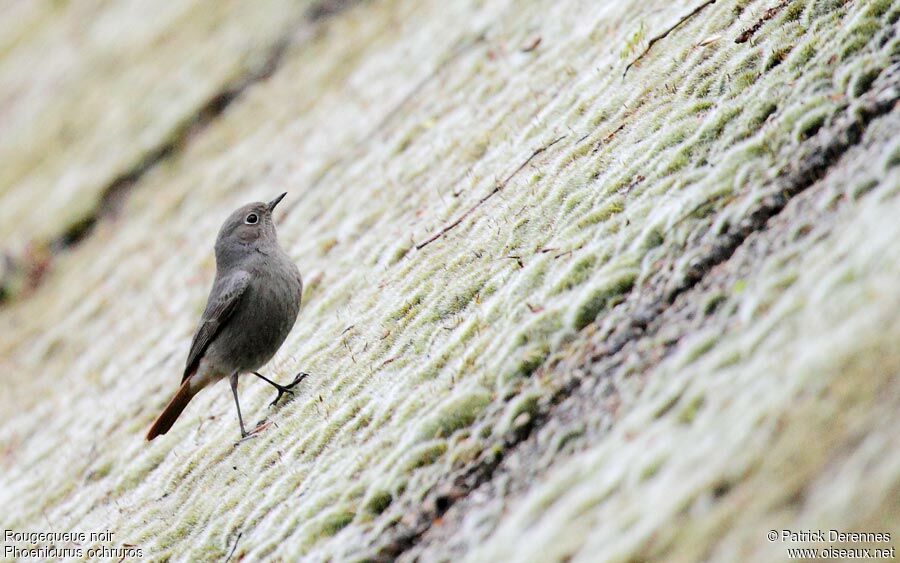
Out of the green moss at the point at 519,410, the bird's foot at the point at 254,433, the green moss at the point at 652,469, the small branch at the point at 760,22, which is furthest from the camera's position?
the bird's foot at the point at 254,433

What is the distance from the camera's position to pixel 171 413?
9.14 m

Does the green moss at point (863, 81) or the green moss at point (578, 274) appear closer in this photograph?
the green moss at point (863, 81)

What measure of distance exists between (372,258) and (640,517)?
648 cm

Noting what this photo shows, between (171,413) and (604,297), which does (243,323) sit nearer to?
(171,413)

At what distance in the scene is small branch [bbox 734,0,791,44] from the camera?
7707 millimetres

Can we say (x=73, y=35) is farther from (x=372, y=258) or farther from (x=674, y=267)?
(x=674, y=267)

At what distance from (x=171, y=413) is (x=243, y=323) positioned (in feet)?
4.33

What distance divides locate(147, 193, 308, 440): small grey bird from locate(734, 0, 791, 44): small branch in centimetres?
501

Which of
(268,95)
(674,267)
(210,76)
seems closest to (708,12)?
(674,267)

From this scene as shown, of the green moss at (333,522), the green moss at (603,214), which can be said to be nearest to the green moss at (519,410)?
the green moss at (333,522)

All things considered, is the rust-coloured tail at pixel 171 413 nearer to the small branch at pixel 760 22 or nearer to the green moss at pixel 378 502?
the green moss at pixel 378 502

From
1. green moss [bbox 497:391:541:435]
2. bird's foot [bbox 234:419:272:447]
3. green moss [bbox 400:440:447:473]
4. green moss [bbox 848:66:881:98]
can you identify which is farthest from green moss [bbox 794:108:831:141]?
bird's foot [bbox 234:419:272:447]

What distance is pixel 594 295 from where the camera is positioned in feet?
20.3

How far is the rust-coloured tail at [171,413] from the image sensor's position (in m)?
9.06
